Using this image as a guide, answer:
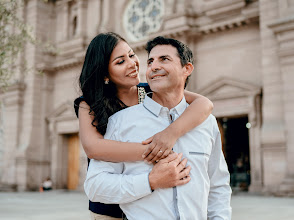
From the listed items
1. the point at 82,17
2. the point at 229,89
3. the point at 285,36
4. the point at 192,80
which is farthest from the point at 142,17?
the point at 285,36

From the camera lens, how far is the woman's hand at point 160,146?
6.18 ft

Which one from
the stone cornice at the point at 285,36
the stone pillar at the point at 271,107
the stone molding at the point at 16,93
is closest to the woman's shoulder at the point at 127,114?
the stone pillar at the point at 271,107

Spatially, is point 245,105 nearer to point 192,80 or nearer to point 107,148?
point 192,80

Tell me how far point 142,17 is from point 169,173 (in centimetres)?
1823

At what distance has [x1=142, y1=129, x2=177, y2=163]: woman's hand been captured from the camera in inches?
74.2

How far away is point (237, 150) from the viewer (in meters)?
18.7

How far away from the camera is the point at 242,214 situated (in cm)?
745

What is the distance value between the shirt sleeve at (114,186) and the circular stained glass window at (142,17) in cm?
1654

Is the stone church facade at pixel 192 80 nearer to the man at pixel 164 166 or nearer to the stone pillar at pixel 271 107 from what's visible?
the stone pillar at pixel 271 107

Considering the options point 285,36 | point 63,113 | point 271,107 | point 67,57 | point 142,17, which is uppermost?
point 142,17

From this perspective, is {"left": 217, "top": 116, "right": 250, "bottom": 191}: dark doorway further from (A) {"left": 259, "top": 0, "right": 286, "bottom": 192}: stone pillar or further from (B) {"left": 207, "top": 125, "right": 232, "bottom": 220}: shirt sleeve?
(B) {"left": 207, "top": 125, "right": 232, "bottom": 220}: shirt sleeve

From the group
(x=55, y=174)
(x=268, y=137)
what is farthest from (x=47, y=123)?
(x=268, y=137)

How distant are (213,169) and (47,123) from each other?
20.7 meters

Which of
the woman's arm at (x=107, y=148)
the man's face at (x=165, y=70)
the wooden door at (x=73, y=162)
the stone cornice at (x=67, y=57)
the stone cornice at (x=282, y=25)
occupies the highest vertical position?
the stone cornice at (x=67, y=57)
